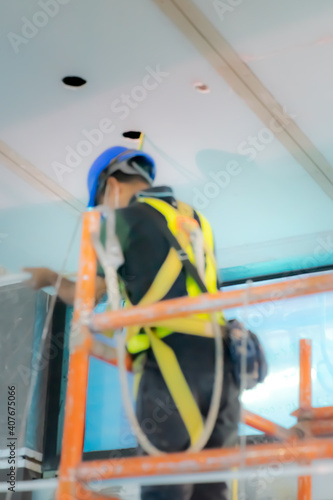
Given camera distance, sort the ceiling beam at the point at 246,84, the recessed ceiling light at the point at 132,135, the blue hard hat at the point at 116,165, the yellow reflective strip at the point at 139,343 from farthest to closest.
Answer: the recessed ceiling light at the point at 132,135 → the ceiling beam at the point at 246,84 → the blue hard hat at the point at 116,165 → the yellow reflective strip at the point at 139,343

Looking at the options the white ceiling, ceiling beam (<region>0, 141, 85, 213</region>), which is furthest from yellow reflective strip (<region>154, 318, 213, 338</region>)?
ceiling beam (<region>0, 141, 85, 213</region>)

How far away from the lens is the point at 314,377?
3.45 metres

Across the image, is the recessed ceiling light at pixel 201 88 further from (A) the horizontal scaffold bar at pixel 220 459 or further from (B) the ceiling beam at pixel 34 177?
(A) the horizontal scaffold bar at pixel 220 459

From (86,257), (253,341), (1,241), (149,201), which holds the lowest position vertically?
(253,341)

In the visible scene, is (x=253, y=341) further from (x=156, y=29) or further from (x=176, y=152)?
(x=176, y=152)

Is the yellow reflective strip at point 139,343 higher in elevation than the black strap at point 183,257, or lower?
lower

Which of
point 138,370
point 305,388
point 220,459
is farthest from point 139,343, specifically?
point 305,388

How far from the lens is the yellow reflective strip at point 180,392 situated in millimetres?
1483

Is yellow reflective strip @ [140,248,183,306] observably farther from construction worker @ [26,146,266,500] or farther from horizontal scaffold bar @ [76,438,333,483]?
horizontal scaffold bar @ [76,438,333,483]

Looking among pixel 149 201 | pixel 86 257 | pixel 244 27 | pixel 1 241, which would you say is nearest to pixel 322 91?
pixel 244 27

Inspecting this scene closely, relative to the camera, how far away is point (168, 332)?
1.57 m

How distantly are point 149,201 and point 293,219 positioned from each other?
190 cm

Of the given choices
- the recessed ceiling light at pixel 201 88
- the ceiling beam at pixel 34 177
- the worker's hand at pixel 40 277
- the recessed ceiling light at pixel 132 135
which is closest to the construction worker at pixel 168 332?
the worker's hand at pixel 40 277

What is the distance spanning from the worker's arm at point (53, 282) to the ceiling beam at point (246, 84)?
101cm
